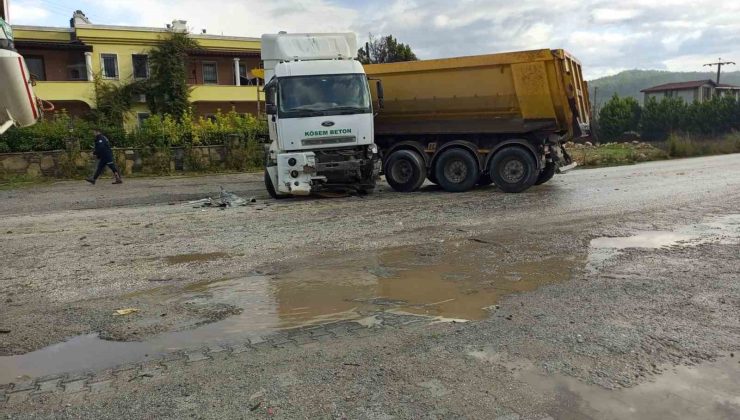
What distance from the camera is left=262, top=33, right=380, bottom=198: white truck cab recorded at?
39.2 ft

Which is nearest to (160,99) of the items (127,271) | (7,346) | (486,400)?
(127,271)

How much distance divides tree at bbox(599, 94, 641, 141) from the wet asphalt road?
41893mm

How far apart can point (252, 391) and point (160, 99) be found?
32232 mm

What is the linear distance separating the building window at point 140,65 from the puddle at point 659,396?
112 feet

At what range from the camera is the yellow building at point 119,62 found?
3111 centimetres

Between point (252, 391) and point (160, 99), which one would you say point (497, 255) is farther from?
point (160, 99)

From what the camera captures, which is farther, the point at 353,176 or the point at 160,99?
the point at 160,99

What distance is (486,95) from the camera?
13.1 m

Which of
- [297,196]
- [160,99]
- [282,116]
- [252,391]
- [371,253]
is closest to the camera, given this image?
[252,391]

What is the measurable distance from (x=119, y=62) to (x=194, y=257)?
96.8ft

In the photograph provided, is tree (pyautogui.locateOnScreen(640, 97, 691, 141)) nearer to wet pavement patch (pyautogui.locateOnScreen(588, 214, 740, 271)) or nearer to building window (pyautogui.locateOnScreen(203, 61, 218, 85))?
building window (pyautogui.locateOnScreen(203, 61, 218, 85))

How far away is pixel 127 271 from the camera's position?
22.2 ft

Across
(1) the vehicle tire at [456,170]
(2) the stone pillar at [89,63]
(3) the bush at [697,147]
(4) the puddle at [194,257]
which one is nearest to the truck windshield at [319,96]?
(1) the vehicle tire at [456,170]

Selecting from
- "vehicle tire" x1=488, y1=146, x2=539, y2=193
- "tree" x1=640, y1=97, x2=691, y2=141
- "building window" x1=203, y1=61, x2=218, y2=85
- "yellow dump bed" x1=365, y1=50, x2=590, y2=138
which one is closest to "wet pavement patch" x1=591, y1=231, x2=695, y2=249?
"vehicle tire" x1=488, y1=146, x2=539, y2=193
